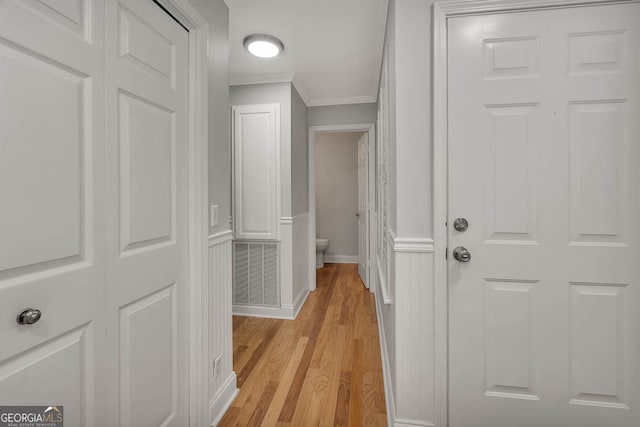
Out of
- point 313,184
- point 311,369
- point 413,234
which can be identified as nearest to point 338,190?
point 313,184

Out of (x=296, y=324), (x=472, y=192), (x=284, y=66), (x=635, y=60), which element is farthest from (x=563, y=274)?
(x=284, y=66)

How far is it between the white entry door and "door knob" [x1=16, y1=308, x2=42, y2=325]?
1478mm

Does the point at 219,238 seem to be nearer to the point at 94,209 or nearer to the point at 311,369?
the point at 94,209

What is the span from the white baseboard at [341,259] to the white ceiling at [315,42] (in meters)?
2.94

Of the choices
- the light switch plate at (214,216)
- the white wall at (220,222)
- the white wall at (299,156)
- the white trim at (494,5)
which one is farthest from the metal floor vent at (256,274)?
the white trim at (494,5)

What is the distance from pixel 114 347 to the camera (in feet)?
3.34

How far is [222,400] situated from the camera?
63.6 inches

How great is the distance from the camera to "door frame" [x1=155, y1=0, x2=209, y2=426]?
1.40 meters

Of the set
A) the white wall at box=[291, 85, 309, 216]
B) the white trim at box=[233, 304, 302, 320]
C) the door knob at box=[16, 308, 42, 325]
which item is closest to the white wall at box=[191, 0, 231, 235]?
the door knob at box=[16, 308, 42, 325]

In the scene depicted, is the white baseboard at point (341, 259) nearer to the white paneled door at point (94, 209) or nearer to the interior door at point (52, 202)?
the white paneled door at point (94, 209)

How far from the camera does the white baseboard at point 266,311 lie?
2.88m

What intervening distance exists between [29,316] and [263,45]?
6.99ft

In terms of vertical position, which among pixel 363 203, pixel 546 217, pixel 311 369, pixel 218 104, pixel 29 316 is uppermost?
pixel 218 104

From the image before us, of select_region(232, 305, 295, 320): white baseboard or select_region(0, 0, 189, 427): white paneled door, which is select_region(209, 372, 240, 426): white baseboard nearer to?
select_region(0, 0, 189, 427): white paneled door
